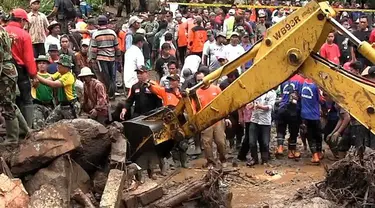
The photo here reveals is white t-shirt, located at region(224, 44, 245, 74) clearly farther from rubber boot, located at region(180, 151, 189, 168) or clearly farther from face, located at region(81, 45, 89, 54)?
rubber boot, located at region(180, 151, 189, 168)

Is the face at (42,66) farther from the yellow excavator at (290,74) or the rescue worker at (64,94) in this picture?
the yellow excavator at (290,74)

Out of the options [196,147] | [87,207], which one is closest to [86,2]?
[196,147]

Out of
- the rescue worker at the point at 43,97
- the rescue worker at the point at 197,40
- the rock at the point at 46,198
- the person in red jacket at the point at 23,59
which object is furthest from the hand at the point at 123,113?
the rescue worker at the point at 197,40

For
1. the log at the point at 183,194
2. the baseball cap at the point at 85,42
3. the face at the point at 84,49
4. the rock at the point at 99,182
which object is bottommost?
the log at the point at 183,194

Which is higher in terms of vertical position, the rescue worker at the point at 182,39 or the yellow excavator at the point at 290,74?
the yellow excavator at the point at 290,74

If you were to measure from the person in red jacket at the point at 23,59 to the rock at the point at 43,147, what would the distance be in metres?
1.49

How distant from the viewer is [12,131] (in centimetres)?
857

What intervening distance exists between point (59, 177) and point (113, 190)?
65cm

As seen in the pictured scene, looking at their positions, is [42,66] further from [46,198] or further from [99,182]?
[46,198]

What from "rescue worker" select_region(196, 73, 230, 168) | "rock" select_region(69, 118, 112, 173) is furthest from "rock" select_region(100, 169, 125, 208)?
"rescue worker" select_region(196, 73, 230, 168)

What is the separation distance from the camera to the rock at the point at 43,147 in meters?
7.86

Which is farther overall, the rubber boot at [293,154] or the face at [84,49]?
the face at [84,49]

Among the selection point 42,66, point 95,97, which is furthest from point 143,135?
point 42,66

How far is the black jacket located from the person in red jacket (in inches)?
115
